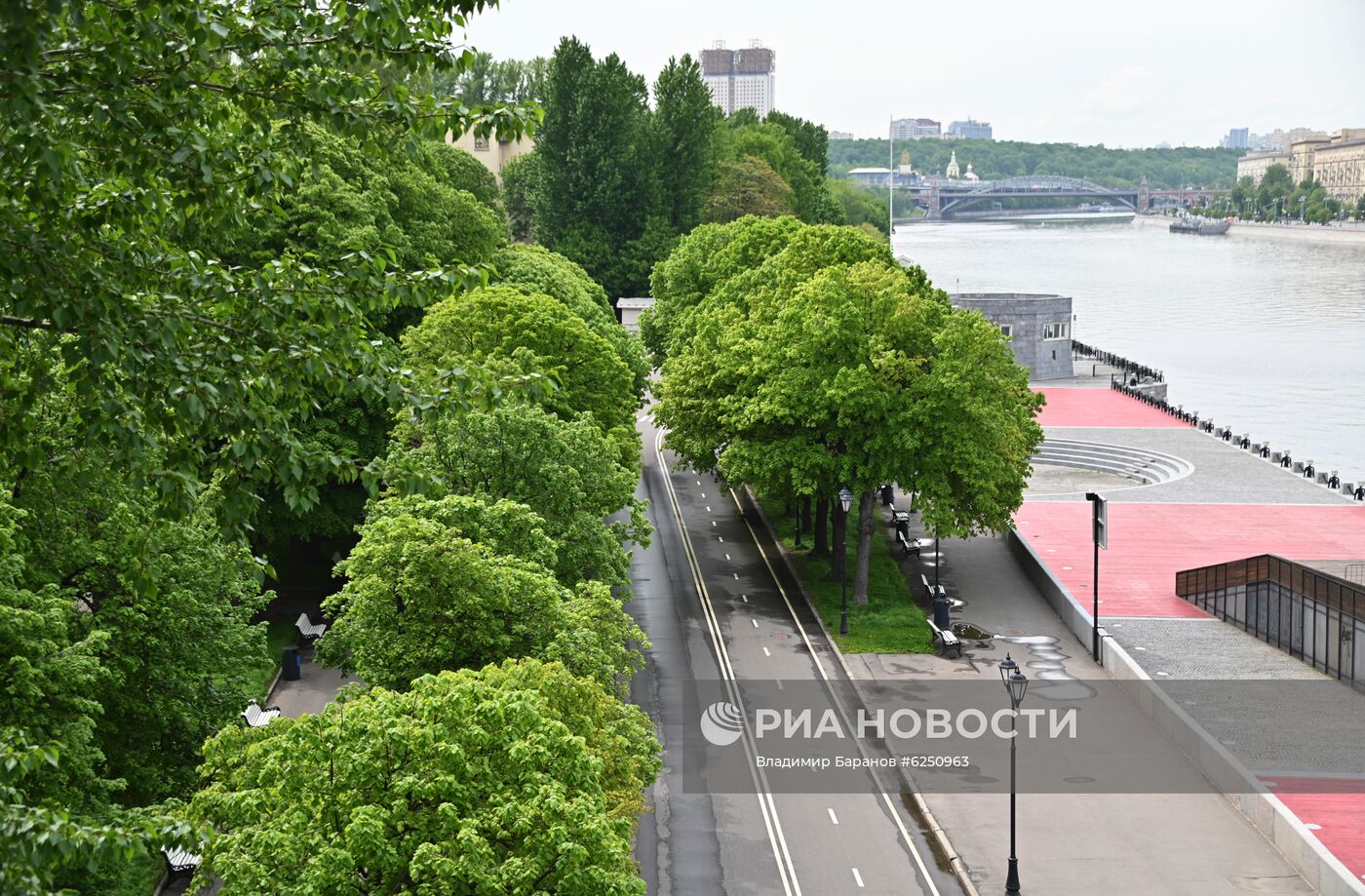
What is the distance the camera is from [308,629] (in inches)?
1668

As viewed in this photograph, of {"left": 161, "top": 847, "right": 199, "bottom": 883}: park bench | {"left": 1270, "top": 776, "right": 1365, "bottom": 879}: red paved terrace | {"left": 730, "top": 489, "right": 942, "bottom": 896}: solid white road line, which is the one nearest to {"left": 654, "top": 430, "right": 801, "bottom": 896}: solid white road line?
{"left": 730, "top": 489, "right": 942, "bottom": 896}: solid white road line

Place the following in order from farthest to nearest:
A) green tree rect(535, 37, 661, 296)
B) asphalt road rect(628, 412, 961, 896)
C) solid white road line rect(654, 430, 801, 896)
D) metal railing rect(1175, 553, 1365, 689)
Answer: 1. green tree rect(535, 37, 661, 296)
2. metal railing rect(1175, 553, 1365, 689)
3. solid white road line rect(654, 430, 801, 896)
4. asphalt road rect(628, 412, 961, 896)

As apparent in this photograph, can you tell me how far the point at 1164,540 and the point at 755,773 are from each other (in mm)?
25332

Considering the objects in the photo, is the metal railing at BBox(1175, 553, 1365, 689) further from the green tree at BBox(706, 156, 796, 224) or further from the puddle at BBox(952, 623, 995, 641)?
the green tree at BBox(706, 156, 796, 224)

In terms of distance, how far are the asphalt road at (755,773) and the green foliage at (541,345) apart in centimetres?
521

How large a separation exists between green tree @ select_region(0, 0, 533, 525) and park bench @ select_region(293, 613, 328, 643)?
30.7m

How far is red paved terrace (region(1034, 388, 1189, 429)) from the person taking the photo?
81.5m

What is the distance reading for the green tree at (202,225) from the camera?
1006cm

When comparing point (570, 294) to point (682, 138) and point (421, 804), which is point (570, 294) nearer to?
point (682, 138)

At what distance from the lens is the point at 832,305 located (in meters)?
47.5

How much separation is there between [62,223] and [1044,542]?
46682 mm

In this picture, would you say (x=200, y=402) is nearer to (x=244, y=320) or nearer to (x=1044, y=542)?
(x=244, y=320)

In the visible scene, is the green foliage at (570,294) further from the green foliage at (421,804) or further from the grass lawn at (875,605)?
the green foliage at (421,804)

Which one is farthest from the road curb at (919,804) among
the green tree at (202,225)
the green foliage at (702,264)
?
the green foliage at (702,264)
